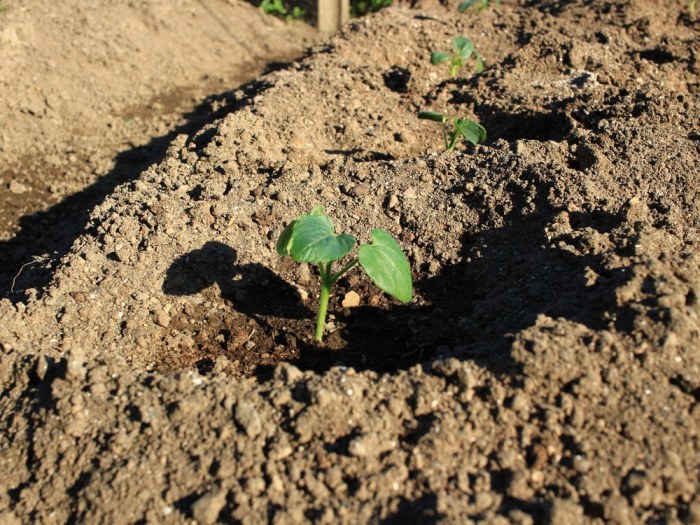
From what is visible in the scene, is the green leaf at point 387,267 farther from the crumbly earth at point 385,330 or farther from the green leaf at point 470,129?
the green leaf at point 470,129

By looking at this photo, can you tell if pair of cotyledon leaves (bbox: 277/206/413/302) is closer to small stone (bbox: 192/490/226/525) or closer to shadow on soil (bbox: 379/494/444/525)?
shadow on soil (bbox: 379/494/444/525)

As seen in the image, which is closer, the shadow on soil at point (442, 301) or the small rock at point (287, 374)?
the small rock at point (287, 374)

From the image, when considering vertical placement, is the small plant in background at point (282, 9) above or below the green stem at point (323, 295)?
below

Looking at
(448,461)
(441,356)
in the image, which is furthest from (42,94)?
(448,461)

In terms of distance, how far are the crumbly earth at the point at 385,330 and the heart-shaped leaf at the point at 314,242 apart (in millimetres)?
405

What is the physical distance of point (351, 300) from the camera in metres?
3.07

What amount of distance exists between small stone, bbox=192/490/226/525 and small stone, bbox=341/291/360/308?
1.20 metres

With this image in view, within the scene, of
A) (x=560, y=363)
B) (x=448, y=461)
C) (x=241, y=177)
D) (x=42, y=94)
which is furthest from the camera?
(x=42, y=94)

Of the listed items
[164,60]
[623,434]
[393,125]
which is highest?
A: [623,434]

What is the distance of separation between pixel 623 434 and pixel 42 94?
472 centimetres

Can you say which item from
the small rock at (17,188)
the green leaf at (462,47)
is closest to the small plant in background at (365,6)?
the green leaf at (462,47)

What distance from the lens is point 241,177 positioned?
3.59m

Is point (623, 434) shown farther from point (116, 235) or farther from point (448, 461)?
point (116, 235)

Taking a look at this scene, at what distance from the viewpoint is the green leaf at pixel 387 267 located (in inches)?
94.0
